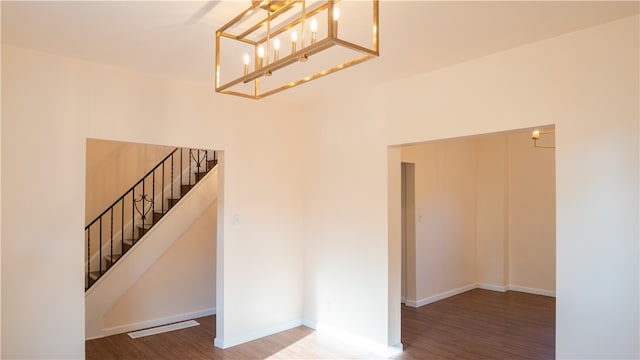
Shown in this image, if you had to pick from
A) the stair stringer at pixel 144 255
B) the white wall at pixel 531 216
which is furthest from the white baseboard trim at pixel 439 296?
the stair stringer at pixel 144 255

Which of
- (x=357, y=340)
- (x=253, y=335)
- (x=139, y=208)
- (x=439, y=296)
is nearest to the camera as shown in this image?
(x=357, y=340)

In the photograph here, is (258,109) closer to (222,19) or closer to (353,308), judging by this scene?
(222,19)

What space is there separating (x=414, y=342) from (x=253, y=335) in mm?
1809

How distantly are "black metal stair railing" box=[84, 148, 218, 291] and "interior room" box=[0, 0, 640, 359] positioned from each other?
2.22ft

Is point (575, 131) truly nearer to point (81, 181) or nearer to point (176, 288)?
point (81, 181)

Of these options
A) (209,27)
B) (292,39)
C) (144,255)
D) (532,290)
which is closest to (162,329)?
(144,255)

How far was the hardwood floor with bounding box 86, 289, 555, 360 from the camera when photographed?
4.18 m

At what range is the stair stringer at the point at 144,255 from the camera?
4680mm

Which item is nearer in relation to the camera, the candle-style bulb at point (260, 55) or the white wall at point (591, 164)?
the candle-style bulb at point (260, 55)

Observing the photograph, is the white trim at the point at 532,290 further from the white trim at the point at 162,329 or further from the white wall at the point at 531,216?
the white trim at the point at 162,329

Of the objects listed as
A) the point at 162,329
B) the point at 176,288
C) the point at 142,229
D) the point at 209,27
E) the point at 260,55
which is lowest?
the point at 162,329

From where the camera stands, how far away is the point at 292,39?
2.00 meters

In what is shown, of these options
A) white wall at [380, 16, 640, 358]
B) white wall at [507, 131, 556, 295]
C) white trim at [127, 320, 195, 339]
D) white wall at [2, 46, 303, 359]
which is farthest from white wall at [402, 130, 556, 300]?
white trim at [127, 320, 195, 339]

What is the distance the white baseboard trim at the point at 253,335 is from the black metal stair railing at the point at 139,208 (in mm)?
1749
